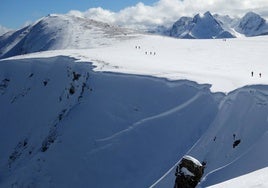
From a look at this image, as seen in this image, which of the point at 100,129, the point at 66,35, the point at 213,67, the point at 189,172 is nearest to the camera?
the point at 189,172

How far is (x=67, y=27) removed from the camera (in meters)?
134

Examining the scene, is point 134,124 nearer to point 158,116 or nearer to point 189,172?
point 158,116

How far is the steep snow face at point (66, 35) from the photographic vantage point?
99.0 meters

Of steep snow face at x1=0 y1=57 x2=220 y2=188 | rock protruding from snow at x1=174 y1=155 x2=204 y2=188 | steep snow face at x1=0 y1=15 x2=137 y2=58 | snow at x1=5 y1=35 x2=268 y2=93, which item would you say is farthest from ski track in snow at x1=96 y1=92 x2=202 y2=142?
steep snow face at x1=0 y1=15 x2=137 y2=58

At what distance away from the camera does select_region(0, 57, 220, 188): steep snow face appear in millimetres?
27875

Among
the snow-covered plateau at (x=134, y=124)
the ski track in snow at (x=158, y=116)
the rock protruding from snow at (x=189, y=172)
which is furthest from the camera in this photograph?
the ski track in snow at (x=158, y=116)

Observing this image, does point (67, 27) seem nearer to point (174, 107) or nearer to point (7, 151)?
point (7, 151)

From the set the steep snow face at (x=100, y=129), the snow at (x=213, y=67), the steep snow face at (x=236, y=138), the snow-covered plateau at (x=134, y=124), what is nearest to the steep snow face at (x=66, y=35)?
the snow at (x=213, y=67)

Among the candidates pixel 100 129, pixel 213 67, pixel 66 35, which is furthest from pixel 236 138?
pixel 66 35

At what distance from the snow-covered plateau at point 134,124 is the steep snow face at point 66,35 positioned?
44.0 meters

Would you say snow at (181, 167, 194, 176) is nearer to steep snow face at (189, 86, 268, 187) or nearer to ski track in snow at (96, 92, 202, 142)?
steep snow face at (189, 86, 268, 187)

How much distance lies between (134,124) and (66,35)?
93.7 metres

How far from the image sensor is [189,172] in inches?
555

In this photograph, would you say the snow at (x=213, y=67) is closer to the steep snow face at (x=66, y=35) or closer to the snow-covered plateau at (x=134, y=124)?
the snow-covered plateau at (x=134, y=124)
